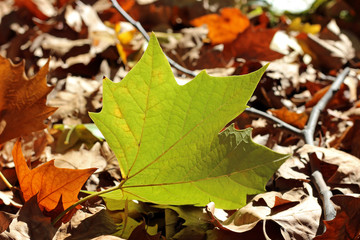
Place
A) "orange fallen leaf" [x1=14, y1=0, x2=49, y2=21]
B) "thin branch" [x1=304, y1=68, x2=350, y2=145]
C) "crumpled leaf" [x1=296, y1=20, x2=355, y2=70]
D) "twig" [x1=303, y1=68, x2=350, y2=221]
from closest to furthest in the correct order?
"twig" [x1=303, y1=68, x2=350, y2=221]
"thin branch" [x1=304, y1=68, x2=350, y2=145]
"crumpled leaf" [x1=296, y1=20, x2=355, y2=70]
"orange fallen leaf" [x1=14, y1=0, x2=49, y2=21]

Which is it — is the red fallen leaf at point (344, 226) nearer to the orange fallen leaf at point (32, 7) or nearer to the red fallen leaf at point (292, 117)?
the red fallen leaf at point (292, 117)

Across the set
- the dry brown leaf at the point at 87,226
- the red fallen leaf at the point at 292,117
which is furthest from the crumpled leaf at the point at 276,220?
the red fallen leaf at the point at 292,117

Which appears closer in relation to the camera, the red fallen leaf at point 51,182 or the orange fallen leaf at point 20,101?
the red fallen leaf at point 51,182

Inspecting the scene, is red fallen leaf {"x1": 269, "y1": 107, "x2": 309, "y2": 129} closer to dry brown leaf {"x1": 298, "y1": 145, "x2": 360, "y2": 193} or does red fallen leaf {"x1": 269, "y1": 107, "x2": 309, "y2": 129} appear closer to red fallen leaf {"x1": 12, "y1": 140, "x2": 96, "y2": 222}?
dry brown leaf {"x1": 298, "y1": 145, "x2": 360, "y2": 193}

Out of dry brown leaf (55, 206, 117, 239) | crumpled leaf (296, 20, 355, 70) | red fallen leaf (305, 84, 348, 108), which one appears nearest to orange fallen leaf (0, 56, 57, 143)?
dry brown leaf (55, 206, 117, 239)

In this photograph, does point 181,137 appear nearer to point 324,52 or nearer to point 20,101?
point 20,101

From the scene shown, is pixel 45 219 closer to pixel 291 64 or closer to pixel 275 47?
pixel 291 64
